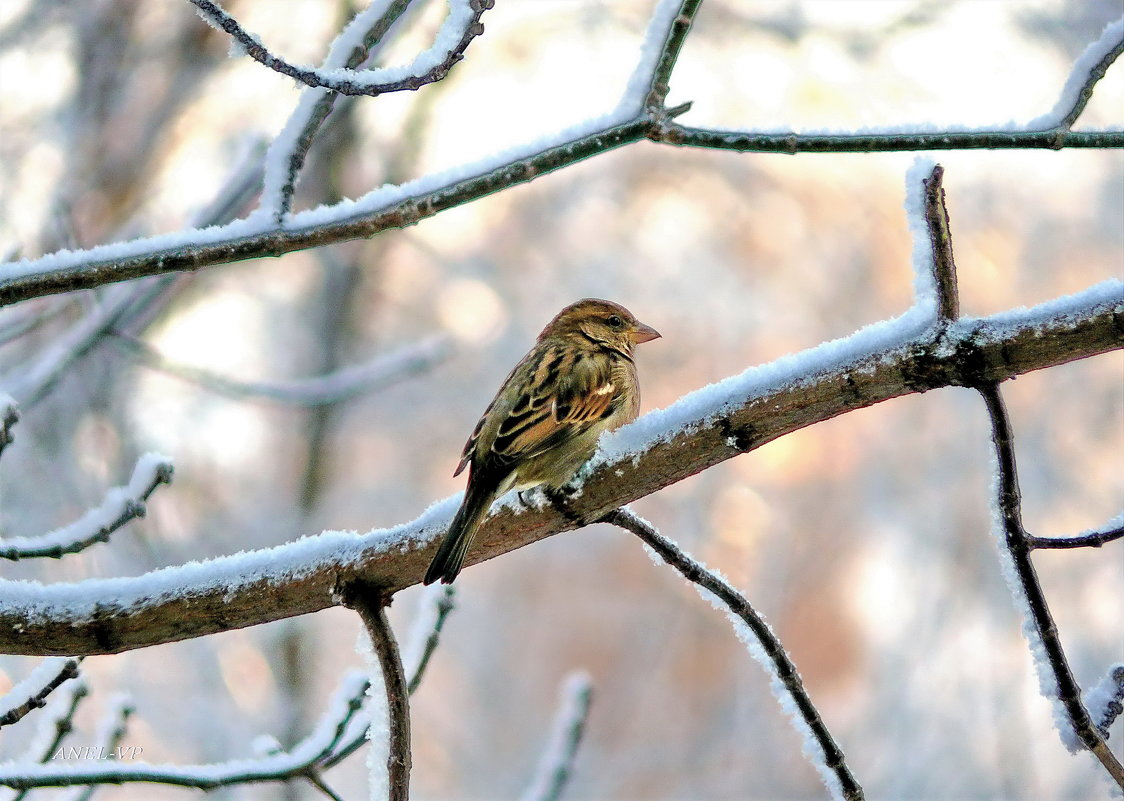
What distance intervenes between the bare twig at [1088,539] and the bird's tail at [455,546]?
96cm

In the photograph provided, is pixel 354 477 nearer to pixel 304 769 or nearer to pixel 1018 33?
pixel 1018 33

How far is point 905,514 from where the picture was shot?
26.4 feet

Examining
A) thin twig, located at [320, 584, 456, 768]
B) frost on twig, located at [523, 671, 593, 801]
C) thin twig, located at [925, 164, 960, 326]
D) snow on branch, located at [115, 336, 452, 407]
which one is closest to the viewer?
thin twig, located at [925, 164, 960, 326]

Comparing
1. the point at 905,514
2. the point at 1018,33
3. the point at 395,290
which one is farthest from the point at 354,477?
the point at 1018,33

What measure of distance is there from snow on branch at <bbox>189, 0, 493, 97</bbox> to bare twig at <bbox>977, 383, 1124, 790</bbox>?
0.97 meters

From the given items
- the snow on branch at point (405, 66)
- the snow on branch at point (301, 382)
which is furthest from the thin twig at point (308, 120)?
the snow on branch at point (301, 382)

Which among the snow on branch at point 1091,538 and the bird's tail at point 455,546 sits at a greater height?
the bird's tail at point 455,546

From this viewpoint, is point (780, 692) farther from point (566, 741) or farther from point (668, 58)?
point (668, 58)

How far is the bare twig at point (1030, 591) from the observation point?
61.9 inches

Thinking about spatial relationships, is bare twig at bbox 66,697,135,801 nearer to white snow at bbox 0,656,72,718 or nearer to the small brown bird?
white snow at bbox 0,656,72,718

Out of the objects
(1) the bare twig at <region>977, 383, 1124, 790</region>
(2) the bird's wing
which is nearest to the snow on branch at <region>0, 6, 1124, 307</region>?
(1) the bare twig at <region>977, 383, 1124, 790</region>

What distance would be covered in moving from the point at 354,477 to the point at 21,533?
15.0 ft

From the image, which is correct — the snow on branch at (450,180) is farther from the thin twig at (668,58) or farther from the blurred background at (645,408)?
the blurred background at (645,408)

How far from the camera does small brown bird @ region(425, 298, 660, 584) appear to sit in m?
2.29
